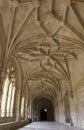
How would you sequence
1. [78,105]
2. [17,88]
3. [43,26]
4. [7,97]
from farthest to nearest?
[17,88] < [78,105] < [7,97] < [43,26]

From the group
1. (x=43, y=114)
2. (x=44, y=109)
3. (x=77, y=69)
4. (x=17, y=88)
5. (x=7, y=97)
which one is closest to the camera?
(x=7, y=97)

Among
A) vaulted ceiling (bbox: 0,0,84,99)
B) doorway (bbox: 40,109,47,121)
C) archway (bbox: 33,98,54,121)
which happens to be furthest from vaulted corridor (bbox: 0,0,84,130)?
doorway (bbox: 40,109,47,121)

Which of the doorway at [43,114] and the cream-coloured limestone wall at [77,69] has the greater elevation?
the cream-coloured limestone wall at [77,69]

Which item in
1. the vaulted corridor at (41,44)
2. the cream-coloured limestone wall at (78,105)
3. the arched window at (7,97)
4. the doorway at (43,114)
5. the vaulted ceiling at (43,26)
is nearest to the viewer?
the vaulted ceiling at (43,26)

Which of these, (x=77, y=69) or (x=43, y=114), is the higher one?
(x=77, y=69)

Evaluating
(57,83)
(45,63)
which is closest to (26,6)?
(45,63)

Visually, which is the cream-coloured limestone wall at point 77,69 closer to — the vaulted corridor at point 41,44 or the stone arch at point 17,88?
the vaulted corridor at point 41,44

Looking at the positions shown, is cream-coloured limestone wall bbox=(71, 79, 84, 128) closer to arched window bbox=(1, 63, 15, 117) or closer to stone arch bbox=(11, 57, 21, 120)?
stone arch bbox=(11, 57, 21, 120)

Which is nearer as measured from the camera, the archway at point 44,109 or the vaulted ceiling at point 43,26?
the vaulted ceiling at point 43,26

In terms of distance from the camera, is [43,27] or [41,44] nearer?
[43,27]

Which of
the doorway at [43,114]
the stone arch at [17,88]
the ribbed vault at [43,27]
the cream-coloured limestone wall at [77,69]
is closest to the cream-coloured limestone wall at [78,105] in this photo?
the cream-coloured limestone wall at [77,69]

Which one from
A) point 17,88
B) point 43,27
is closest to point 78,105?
point 17,88

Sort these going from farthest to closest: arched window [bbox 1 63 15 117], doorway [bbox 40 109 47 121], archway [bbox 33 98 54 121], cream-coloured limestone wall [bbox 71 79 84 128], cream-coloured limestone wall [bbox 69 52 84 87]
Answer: doorway [bbox 40 109 47 121] < archway [bbox 33 98 54 121] < cream-coloured limestone wall [bbox 69 52 84 87] < cream-coloured limestone wall [bbox 71 79 84 128] < arched window [bbox 1 63 15 117]

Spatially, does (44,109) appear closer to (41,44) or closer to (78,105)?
(78,105)
